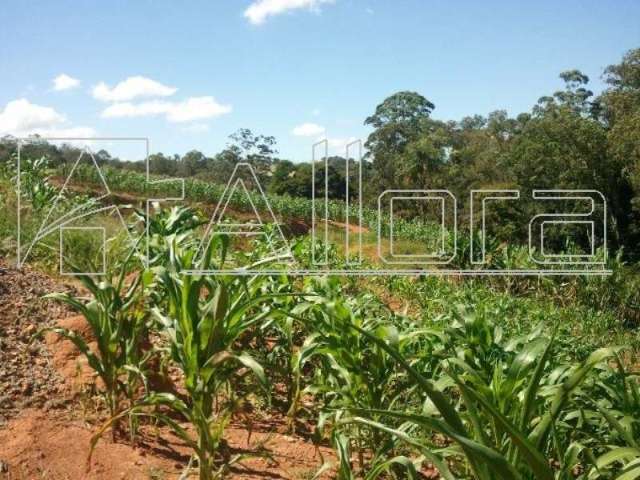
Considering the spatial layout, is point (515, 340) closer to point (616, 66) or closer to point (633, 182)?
point (633, 182)

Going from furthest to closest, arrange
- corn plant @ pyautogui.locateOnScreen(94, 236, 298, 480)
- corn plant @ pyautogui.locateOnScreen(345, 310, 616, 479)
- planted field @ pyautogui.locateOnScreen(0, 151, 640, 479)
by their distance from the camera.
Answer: corn plant @ pyautogui.locateOnScreen(94, 236, 298, 480) < planted field @ pyautogui.locateOnScreen(0, 151, 640, 479) < corn plant @ pyautogui.locateOnScreen(345, 310, 616, 479)

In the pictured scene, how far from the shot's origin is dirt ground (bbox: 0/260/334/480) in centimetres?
261

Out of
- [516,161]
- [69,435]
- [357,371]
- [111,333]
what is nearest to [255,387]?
[357,371]

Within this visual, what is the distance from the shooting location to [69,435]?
2861mm

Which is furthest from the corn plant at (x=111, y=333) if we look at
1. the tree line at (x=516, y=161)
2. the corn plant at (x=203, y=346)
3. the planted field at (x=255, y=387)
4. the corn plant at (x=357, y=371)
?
the tree line at (x=516, y=161)

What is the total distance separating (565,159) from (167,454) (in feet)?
57.4

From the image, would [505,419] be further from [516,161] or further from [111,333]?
[516,161]

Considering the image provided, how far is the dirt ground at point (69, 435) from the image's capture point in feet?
8.56

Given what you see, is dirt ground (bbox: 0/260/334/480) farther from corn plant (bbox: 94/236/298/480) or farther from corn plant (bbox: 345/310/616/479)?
corn plant (bbox: 345/310/616/479)

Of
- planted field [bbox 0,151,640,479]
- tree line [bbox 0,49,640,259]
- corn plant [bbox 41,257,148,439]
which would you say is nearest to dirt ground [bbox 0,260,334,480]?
planted field [bbox 0,151,640,479]

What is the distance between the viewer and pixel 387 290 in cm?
824

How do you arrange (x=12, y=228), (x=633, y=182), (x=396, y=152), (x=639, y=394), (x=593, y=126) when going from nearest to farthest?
(x=639, y=394) < (x=12, y=228) < (x=633, y=182) < (x=593, y=126) < (x=396, y=152)

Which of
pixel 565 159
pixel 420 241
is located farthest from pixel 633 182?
pixel 420 241

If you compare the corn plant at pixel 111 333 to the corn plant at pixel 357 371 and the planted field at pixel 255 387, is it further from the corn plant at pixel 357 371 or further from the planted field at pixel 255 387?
the corn plant at pixel 357 371
